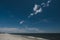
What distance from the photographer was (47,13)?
1811 mm

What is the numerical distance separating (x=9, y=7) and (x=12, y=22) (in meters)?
0.26

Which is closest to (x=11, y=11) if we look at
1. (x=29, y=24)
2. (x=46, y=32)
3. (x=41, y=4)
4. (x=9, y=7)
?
(x=9, y=7)

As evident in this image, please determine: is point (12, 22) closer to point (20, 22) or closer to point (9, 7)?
point (20, 22)

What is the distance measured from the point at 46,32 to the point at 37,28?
0.16m

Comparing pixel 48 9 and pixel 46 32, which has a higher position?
pixel 48 9

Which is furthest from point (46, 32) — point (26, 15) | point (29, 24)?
point (26, 15)

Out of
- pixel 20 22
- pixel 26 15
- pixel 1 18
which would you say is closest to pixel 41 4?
pixel 26 15

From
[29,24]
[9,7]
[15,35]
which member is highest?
[9,7]

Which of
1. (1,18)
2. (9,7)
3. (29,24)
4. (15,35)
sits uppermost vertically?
(9,7)

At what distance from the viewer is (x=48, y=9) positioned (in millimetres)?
1808

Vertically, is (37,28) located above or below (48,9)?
below

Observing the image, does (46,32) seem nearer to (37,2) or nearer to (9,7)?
(37,2)

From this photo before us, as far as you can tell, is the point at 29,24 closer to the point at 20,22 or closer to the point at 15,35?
the point at 20,22

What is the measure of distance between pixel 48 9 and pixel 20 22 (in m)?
0.51
